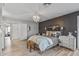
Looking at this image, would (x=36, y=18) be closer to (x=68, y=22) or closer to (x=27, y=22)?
(x=27, y=22)

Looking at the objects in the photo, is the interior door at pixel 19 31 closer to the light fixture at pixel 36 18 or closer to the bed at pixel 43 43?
the light fixture at pixel 36 18

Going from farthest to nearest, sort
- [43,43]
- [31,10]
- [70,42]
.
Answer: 1. [70,42]
2. [43,43]
3. [31,10]

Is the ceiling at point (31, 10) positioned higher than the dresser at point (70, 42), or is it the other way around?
the ceiling at point (31, 10)

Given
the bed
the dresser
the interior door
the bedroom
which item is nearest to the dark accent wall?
the bedroom

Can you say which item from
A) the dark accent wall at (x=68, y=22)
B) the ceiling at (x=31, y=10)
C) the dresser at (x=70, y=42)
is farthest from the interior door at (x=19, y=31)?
the dresser at (x=70, y=42)

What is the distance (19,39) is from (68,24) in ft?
6.38

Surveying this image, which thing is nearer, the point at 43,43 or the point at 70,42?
the point at 43,43

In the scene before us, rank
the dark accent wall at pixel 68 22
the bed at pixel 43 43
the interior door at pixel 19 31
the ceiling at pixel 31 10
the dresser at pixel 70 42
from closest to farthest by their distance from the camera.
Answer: the ceiling at pixel 31 10, the interior door at pixel 19 31, the dark accent wall at pixel 68 22, the bed at pixel 43 43, the dresser at pixel 70 42

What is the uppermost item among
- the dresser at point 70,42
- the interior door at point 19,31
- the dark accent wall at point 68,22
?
the dark accent wall at point 68,22

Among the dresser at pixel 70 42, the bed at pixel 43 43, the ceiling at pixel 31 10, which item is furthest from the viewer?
the dresser at pixel 70 42

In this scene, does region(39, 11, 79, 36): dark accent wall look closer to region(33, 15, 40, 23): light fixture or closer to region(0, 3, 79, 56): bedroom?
region(0, 3, 79, 56): bedroom

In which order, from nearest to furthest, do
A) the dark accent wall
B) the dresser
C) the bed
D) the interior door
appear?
the interior door < the dark accent wall < the bed < the dresser

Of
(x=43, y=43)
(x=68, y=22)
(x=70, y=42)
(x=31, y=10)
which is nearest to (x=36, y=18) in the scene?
(x=31, y=10)

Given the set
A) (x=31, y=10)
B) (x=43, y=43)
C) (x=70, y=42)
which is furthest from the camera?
(x=70, y=42)
